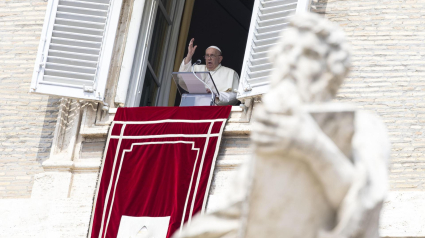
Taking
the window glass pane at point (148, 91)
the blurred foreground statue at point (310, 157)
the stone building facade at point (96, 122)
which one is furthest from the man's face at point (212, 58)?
the blurred foreground statue at point (310, 157)

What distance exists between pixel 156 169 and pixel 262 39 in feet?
4.22

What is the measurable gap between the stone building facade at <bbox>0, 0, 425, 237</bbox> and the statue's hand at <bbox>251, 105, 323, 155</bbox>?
4727mm

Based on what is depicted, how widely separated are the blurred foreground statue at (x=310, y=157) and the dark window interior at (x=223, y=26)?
10188mm

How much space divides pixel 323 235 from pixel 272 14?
567 centimetres

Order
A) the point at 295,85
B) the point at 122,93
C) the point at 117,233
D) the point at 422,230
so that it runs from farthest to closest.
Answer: the point at 122,93 → the point at 117,233 → the point at 422,230 → the point at 295,85

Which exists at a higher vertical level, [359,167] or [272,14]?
[272,14]

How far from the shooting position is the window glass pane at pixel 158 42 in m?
9.93

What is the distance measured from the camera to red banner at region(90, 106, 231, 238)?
8.30m

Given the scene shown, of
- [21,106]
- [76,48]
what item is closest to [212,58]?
[76,48]

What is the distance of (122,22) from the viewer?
30.0 feet

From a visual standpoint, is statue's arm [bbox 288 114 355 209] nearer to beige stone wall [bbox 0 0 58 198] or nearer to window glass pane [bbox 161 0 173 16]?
beige stone wall [bbox 0 0 58 198]

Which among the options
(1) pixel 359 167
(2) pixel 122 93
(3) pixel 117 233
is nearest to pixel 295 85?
(1) pixel 359 167

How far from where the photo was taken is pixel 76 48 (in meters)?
8.91

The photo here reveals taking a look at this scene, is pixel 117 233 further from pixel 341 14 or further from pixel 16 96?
pixel 341 14
